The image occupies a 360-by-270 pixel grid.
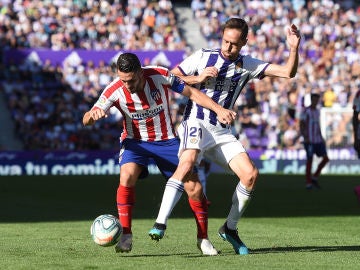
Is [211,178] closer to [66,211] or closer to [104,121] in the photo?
[104,121]

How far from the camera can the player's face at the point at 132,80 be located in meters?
8.92

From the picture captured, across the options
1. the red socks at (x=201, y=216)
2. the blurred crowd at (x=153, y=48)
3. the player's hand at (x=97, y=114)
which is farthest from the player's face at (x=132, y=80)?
the blurred crowd at (x=153, y=48)

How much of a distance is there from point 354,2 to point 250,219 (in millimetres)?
28220

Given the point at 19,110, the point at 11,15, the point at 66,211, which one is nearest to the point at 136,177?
the point at 66,211

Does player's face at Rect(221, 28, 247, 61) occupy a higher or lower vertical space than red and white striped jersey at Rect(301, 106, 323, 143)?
higher

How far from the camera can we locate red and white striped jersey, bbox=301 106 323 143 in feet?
73.7

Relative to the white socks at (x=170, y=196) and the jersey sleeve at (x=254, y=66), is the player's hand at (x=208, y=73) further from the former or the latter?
the white socks at (x=170, y=196)

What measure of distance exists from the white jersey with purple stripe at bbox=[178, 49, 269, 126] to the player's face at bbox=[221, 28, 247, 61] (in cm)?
7

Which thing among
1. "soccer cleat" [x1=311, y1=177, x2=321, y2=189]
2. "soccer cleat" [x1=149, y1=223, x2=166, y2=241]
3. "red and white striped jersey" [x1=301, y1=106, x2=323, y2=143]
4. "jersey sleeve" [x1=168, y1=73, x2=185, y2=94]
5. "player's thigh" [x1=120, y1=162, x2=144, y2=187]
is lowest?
"soccer cleat" [x1=311, y1=177, x2=321, y2=189]

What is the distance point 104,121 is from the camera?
1233 inches

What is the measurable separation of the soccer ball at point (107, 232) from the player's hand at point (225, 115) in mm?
1370

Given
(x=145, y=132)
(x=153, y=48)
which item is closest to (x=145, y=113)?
(x=145, y=132)

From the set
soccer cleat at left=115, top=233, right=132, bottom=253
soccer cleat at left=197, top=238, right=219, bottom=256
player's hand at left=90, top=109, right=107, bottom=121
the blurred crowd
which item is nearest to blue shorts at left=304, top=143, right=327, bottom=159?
the blurred crowd

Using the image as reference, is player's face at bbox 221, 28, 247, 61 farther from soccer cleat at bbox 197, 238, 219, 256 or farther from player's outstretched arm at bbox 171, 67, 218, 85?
soccer cleat at bbox 197, 238, 219, 256
